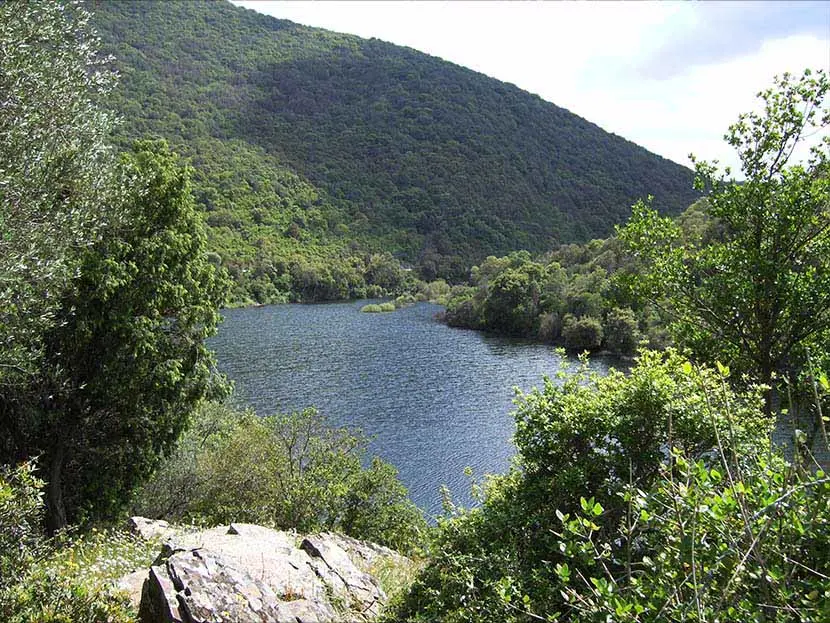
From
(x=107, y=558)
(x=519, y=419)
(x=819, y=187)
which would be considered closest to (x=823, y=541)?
(x=519, y=419)

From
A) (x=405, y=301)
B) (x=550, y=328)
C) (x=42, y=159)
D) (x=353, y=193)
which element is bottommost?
(x=405, y=301)

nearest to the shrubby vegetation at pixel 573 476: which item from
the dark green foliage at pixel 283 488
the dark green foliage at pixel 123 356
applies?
the dark green foliage at pixel 123 356

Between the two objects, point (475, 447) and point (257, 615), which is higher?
point (257, 615)

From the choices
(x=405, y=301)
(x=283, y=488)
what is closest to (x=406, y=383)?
(x=283, y=488)

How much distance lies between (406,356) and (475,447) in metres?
27.6

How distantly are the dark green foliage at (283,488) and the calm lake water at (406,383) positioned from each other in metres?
5.44

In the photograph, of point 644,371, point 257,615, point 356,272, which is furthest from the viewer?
point 356,272

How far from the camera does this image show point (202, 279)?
54.5 feet

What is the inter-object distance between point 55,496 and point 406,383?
3609cm

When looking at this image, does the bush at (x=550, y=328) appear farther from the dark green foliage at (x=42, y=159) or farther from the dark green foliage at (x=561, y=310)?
the dark green foliage at (x=42, y=159)

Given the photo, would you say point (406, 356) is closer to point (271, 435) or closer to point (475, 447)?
point (475, 447)

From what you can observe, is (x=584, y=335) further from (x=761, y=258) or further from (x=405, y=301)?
(x=405, y=301)

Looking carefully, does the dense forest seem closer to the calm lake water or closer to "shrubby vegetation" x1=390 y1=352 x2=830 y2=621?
"shrubby vegetation" x1=390 y1=352 x2=830 y2=621

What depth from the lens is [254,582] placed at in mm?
7758
